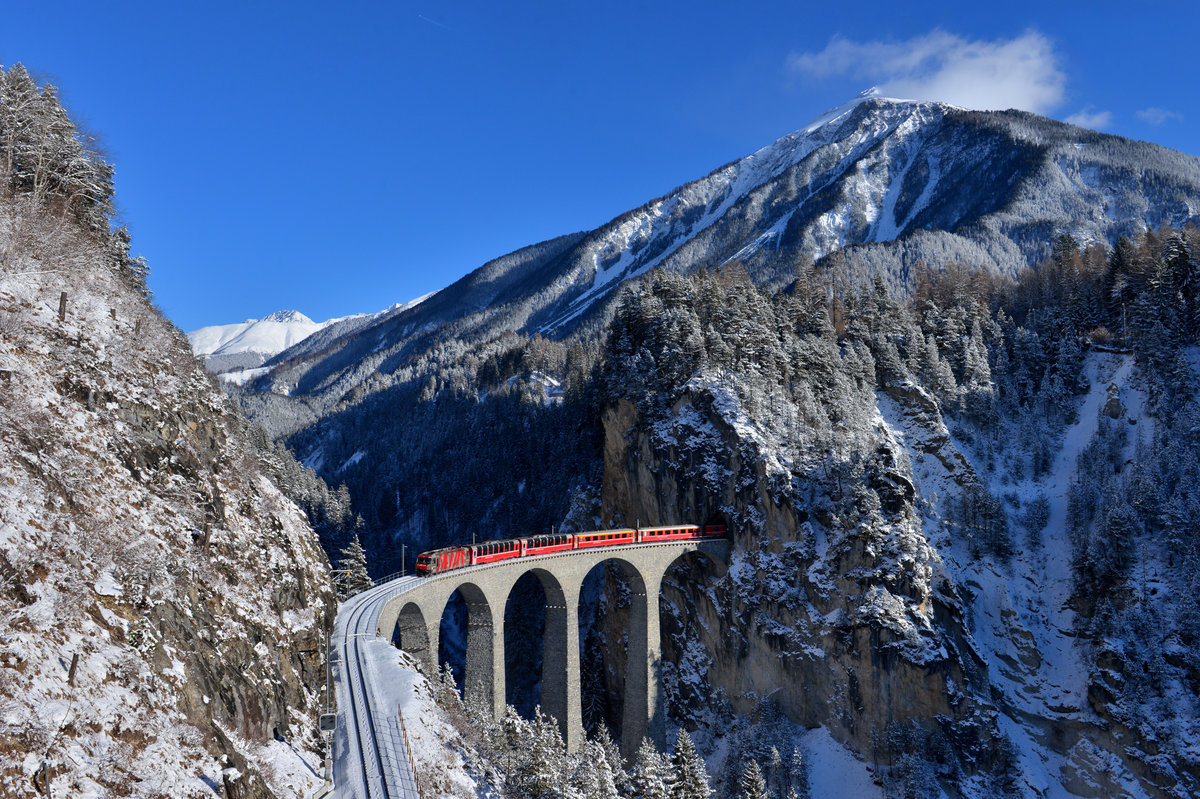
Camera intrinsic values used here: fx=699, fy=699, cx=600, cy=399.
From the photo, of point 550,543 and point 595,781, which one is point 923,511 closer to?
point 550,543

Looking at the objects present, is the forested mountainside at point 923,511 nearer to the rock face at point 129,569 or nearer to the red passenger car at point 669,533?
the red passenger car at point 669,533

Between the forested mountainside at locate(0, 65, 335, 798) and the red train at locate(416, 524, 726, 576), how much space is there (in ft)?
24.2

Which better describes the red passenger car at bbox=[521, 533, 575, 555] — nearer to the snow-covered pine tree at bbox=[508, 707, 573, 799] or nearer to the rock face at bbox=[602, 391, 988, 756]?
the rock face at bbox=[602, 391, 988, 756]

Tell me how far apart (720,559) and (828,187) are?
161 m

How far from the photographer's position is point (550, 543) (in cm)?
4784

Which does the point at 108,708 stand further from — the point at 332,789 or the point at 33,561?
the point at 332,789

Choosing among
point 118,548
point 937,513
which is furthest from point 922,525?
point 118,548

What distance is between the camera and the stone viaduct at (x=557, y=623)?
133ft

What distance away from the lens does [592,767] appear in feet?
93.0

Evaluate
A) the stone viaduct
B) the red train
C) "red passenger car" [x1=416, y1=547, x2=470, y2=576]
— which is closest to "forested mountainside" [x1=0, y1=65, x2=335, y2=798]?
"red passenger car" [x1=416, y1=547, x2=470, y2=576]

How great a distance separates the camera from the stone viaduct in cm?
4044

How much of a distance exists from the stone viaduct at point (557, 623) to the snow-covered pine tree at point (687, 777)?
12.4 meters

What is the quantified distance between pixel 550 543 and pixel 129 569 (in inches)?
1243

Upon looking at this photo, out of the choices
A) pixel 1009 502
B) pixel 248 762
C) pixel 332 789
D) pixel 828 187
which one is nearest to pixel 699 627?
pixel 1009 502
